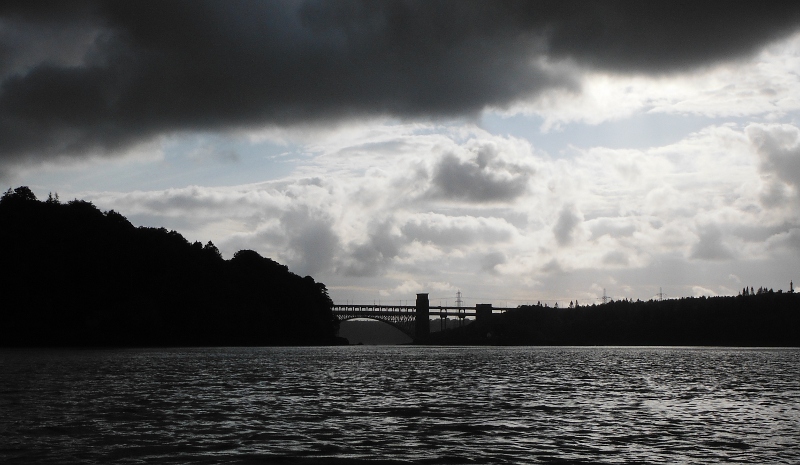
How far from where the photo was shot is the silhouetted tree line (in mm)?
128875

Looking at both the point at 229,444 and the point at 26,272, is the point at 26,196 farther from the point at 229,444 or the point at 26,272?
the point at 229,444

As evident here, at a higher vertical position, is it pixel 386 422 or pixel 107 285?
pixel 107 285

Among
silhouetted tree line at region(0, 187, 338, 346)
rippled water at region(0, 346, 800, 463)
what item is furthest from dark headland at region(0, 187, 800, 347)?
rippled water at region(0, 346, 800, 463)

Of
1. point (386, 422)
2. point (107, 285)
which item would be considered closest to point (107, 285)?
point (107, 285)

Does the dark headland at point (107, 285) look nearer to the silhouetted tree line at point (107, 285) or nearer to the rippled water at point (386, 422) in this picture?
the silhouetted tree line at point (107, 285)

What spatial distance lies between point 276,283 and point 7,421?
158 m

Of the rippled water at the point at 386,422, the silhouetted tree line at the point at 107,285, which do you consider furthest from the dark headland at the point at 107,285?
the rippled water at the point at 386,422

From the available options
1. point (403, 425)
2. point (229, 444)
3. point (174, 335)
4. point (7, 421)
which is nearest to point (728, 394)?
point (403, 425)

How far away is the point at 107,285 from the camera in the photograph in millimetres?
138875

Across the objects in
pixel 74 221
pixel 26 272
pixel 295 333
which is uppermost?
pixel 74 221

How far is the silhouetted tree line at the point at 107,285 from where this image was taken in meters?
129

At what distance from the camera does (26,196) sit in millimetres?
139500

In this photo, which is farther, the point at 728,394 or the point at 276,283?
the point at 276,283

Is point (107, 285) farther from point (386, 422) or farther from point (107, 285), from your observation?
point (386, 422)
